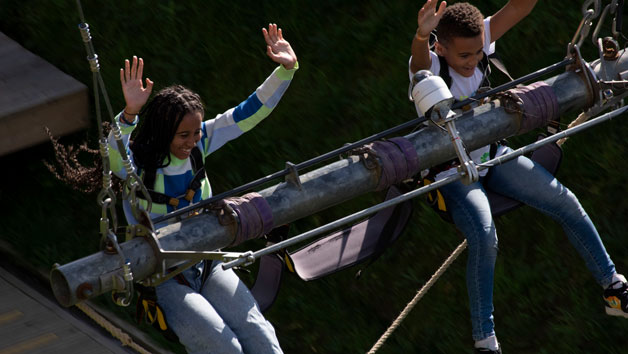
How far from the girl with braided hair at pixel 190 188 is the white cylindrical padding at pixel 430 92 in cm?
62

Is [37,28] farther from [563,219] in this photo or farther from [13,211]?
[563,219]

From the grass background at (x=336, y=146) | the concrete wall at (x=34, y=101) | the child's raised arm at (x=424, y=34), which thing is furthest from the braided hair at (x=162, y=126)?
the concrete wall at (x=34, y=101)

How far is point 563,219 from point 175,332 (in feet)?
6.21

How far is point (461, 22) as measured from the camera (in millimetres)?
6020

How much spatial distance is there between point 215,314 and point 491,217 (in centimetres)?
134

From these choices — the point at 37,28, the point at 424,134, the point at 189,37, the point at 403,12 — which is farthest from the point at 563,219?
the point at 37,28

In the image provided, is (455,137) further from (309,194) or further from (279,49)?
(279,49)

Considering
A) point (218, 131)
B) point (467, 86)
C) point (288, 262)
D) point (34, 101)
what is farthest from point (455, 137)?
point (34, 101)

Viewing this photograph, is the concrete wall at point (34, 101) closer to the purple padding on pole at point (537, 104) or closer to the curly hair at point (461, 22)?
the curly hair at point (461, 22)

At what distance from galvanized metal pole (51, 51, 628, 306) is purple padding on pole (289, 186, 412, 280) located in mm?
591

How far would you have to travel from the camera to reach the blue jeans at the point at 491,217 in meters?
5.98

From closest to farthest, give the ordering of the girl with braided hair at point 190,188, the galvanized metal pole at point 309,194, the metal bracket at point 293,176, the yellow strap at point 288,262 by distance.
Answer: the galvanized metal pole at point 309,194, the metal bracket at point 293,176, the girl with braided hair at point 190,188, the yellow strap at point 288,262

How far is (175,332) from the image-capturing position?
5.59m

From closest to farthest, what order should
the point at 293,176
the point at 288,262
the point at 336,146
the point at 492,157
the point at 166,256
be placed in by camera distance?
1. the point at 166,256
2. the point at 293,176
3. the point at 288,262
4. the point at 492,157
5. the point at 336,146
